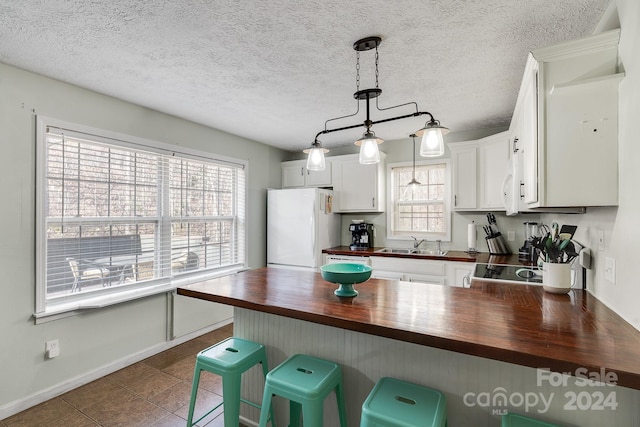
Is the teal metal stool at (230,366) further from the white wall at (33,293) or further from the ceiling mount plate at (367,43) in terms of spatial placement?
the ceiling mount plate at (367,43)

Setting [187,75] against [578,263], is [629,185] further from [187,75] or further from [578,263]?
[187,75]

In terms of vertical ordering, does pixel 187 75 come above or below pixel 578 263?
above

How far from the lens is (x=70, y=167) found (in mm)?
2508

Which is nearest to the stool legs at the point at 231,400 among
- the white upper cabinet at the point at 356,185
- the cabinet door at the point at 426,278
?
the cabinet door at the point at 426,278

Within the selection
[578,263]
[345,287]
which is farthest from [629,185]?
[345,287]

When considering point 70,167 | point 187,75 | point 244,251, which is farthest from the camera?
point 244,251

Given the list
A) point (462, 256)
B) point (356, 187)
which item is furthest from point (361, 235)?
point (462, 256)

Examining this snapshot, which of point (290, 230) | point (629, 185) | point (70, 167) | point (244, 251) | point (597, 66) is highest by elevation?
point (597, 66)

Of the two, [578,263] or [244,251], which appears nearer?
[578,263]

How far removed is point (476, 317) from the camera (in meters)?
1.34

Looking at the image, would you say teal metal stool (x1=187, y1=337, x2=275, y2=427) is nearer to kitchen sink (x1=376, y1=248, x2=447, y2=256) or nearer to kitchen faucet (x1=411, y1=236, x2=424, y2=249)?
kitchen sink (x1=376, y1=248, x2=447, y2=256)

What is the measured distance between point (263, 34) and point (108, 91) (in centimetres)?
166

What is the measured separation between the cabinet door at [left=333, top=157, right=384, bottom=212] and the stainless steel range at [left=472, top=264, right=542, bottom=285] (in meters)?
1.64

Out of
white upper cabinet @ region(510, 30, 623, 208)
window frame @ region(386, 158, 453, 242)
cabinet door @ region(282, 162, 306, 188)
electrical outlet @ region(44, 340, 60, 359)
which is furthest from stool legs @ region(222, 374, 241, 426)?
cabinet door @ region(282, 162, 306, 188)
